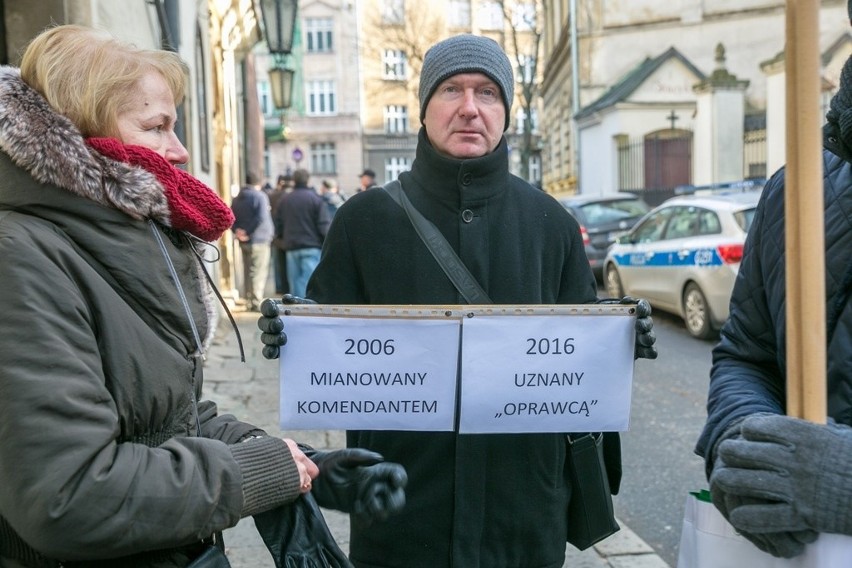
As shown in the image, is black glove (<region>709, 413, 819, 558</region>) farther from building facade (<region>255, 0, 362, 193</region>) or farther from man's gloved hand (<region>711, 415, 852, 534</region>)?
building facade (<region>255, 0, 362, 193</region>)

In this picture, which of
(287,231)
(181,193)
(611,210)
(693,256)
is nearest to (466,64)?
(181,193)

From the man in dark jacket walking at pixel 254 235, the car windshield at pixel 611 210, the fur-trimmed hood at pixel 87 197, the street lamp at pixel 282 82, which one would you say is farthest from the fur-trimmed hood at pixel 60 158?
the car windshield at pixel 611 210

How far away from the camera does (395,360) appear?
7.38ft

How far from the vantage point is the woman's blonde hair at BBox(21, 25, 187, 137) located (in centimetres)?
158

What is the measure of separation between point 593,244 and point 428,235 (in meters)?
12.1

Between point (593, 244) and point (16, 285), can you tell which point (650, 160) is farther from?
point (16, 285)

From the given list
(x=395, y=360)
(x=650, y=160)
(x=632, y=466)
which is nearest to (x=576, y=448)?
(x=395, y=360)

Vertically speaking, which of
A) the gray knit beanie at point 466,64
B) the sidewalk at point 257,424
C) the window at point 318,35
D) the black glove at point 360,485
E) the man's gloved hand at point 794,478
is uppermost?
the window at point 318,35

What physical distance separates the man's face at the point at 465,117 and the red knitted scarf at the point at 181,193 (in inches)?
31.1

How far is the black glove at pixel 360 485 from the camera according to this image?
177 centimetres

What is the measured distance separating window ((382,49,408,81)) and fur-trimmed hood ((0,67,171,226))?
175ft

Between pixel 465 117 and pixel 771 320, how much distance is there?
39.1 inches

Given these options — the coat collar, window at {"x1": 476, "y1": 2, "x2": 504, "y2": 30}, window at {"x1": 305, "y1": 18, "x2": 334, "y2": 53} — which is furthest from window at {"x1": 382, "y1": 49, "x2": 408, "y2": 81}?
the coat collar

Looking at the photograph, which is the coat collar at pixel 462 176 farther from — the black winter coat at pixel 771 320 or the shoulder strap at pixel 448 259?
the black winter coat at pixel 771 320
